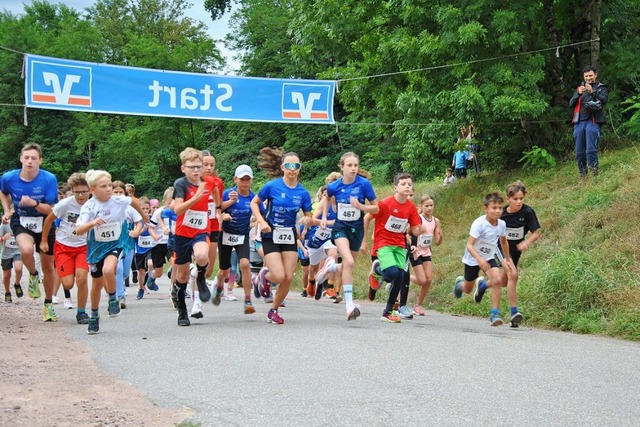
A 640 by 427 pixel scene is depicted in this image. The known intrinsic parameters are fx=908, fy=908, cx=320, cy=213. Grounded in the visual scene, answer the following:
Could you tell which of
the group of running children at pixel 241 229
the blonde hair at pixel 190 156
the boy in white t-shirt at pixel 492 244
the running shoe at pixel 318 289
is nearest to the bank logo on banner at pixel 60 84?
the group of running children at pixel 241 229

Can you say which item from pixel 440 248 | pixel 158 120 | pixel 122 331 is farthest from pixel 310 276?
pixel 158 120

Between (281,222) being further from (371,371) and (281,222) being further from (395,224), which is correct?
(371,371)

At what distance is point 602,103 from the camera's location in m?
16.5

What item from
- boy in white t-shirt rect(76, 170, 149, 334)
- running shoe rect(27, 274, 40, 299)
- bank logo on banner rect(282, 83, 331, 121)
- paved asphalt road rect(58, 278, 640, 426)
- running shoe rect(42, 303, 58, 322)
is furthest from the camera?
bank logo on banner rect(282, 83, 331, 121)

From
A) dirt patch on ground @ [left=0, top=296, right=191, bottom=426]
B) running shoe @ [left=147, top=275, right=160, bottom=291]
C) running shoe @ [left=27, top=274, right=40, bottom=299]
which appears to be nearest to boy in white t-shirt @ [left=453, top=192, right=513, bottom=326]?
dirt patch on ground @ [left=0, top=296, right=191, bottom=426]

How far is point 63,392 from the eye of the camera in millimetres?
6438

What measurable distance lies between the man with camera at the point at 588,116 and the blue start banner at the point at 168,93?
547 cm

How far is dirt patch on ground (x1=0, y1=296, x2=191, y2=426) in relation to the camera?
5.61 meters

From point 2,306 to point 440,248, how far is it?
8.71m

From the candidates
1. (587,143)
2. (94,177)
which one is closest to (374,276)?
(94,177)

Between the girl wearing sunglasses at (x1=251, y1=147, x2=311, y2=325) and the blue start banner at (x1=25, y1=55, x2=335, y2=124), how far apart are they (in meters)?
7.58

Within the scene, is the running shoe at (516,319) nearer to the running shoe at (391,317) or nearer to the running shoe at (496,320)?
the running shoe at (496,320)

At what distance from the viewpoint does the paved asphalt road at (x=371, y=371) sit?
19.1ft

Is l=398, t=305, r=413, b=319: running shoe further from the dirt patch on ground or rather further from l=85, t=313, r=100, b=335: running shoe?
the dirt patch on ground
